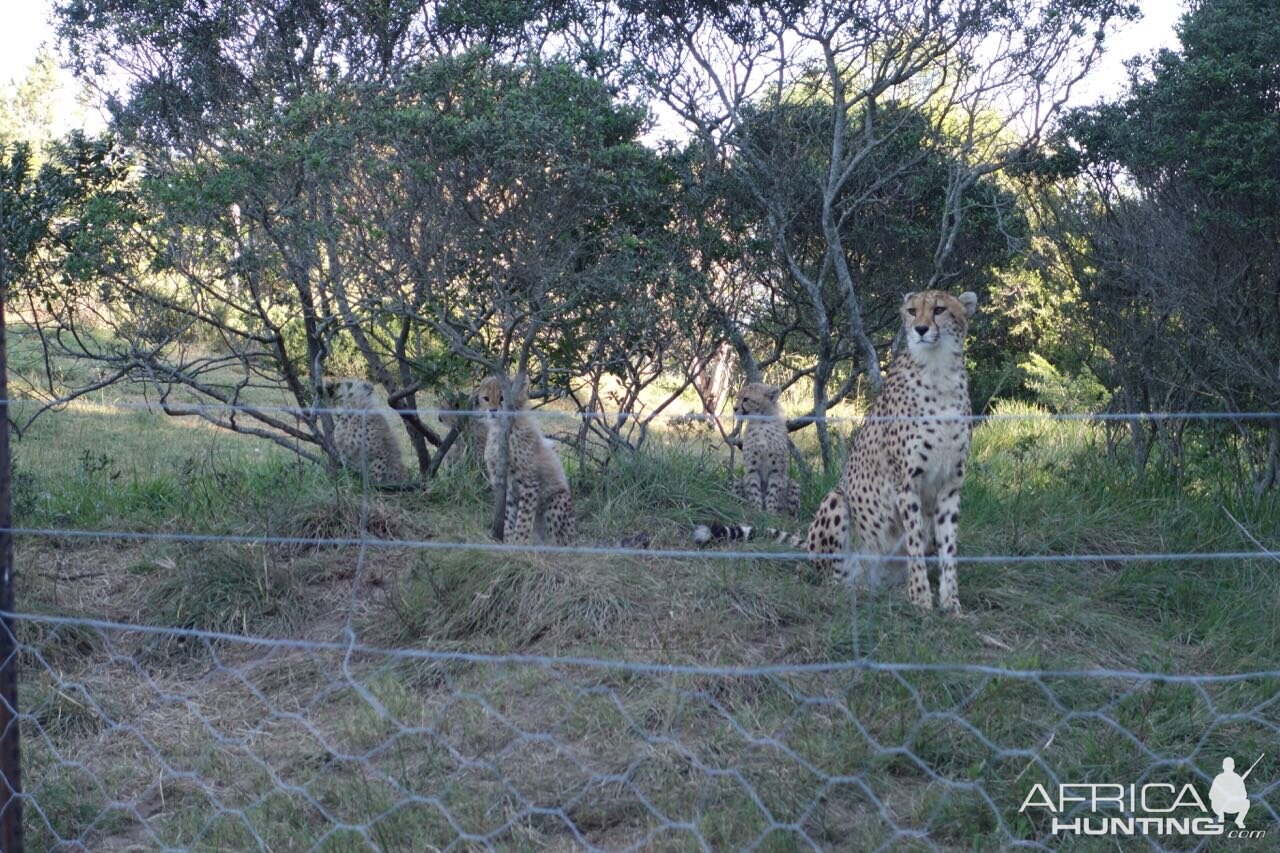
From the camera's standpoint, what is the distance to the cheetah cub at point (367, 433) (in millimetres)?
6090

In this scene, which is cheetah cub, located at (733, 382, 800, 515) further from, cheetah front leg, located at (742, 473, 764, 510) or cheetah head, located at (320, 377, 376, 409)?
cheetah head, located at (320, 377, 376, 409)

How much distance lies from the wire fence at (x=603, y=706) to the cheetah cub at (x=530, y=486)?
418 millimetres

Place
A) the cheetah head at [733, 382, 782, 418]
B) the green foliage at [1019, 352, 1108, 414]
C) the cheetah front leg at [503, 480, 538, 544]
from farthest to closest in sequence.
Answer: the green foliage at [1019, 352, 1108, 414], the cheetah head at [733, 382, 782, 418], the cheetah front leg at [503, 480, 538, 544]

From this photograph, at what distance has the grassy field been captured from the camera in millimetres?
2869

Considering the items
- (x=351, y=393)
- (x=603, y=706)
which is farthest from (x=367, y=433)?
(x=603, y=706)

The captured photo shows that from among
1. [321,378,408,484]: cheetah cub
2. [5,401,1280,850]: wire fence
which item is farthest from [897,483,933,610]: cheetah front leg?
[321,378,408,484]: cheetah cub

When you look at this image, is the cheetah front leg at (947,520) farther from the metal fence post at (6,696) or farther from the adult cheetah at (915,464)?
the metal fence post at (6,696)

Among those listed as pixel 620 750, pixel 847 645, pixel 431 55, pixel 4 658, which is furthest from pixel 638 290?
pixel 4 658

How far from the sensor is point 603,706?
3.38m

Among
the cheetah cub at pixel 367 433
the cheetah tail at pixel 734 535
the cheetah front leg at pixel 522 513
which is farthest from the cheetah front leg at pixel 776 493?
the cheetah cub at pixel 367 433

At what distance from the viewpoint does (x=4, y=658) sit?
2520 mm

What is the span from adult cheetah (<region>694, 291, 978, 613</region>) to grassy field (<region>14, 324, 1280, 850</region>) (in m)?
0.21

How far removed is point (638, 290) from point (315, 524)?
66.8 inches

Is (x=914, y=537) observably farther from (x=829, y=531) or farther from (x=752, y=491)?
(x=752, y=491)
